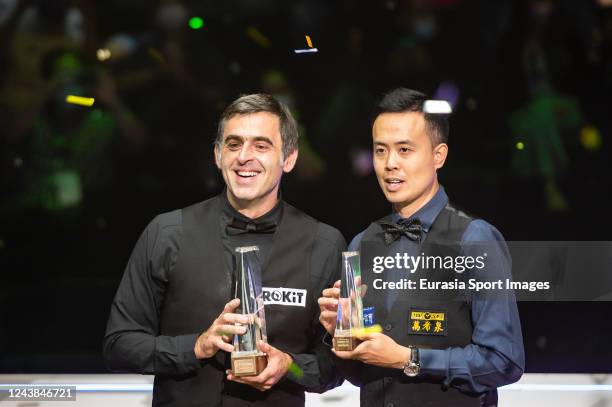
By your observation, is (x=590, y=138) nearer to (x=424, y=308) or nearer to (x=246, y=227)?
(x=424, y=308)

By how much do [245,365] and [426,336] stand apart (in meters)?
0.45

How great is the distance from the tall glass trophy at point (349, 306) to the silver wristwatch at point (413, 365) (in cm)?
14

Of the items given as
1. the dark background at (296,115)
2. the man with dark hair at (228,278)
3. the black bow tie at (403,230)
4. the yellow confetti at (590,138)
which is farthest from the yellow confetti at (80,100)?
the yellow confetti at (590,138)

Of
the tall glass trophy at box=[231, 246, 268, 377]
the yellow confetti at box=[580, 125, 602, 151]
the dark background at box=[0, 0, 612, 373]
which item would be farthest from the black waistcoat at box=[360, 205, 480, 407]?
the yellow confetti at box=[580, 125, 602, 151]

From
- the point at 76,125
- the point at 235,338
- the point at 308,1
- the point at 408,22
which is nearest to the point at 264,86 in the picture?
the point at 308,1

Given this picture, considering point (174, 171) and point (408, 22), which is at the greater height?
point (408, 22)

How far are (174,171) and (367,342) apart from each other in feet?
4.01

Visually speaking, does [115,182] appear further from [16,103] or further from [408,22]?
[408,22]

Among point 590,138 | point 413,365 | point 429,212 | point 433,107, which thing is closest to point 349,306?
point 413,365

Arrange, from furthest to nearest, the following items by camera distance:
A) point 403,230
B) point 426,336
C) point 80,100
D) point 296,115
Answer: point 80,100 → point 296,115 → point 403,230 → point 426,336

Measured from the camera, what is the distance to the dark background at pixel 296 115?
8.90 ft

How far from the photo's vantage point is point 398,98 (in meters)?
2.09

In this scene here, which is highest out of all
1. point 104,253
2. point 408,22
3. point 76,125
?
point 408,22

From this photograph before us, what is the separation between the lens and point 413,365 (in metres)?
1.90
